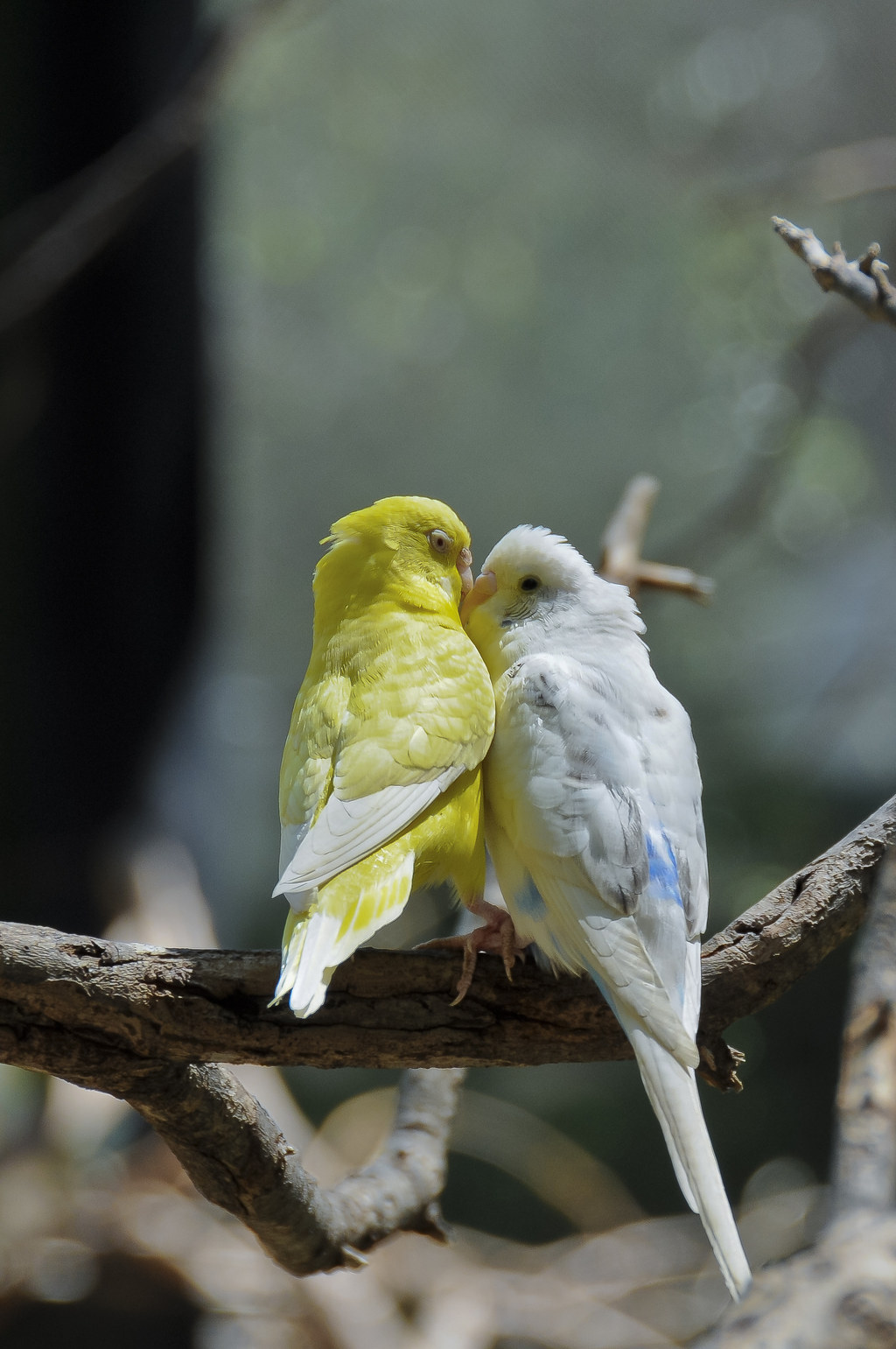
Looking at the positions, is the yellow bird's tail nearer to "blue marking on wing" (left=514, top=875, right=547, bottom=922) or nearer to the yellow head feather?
"blue marking on wing" (left=514, top=875, right=547, bottom=922)

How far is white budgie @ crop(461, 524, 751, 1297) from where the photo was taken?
0.90m

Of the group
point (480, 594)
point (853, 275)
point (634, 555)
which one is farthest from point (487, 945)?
point (634, 555)

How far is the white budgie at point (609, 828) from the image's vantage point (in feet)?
2.97

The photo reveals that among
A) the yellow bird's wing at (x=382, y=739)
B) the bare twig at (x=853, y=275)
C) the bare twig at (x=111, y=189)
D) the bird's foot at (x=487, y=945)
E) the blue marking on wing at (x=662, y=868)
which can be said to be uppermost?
the bare twig at (x=111, y=189)

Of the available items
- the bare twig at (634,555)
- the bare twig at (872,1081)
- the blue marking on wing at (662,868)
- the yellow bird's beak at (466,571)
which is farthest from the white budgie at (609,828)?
the bare twig at (634,555)

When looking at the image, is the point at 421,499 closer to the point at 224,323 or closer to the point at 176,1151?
the point at 176,1151

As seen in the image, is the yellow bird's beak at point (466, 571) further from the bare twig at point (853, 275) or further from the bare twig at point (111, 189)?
the bare twig at point (111, 189)

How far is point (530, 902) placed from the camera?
3.41ft

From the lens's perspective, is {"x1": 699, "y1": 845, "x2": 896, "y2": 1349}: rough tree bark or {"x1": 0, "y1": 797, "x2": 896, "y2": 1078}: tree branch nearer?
{"x1": 699, "y1": 845, "x2": 896, "y2": 1349}: rough tree bark

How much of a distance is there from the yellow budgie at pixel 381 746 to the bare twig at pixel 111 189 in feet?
5.99

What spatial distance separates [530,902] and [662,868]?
0.13 meters

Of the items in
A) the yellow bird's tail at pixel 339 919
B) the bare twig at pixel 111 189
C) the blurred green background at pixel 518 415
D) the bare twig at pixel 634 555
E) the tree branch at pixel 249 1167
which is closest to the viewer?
the yellow bird's tail at pixel 339 919

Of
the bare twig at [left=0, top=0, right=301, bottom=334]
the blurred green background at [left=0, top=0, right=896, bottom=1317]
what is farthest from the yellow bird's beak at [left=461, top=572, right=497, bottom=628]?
the bare twig at [left=0, top=0, right=301, bottom=334]

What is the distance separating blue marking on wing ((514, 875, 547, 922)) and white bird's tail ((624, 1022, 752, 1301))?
0.15 meters
